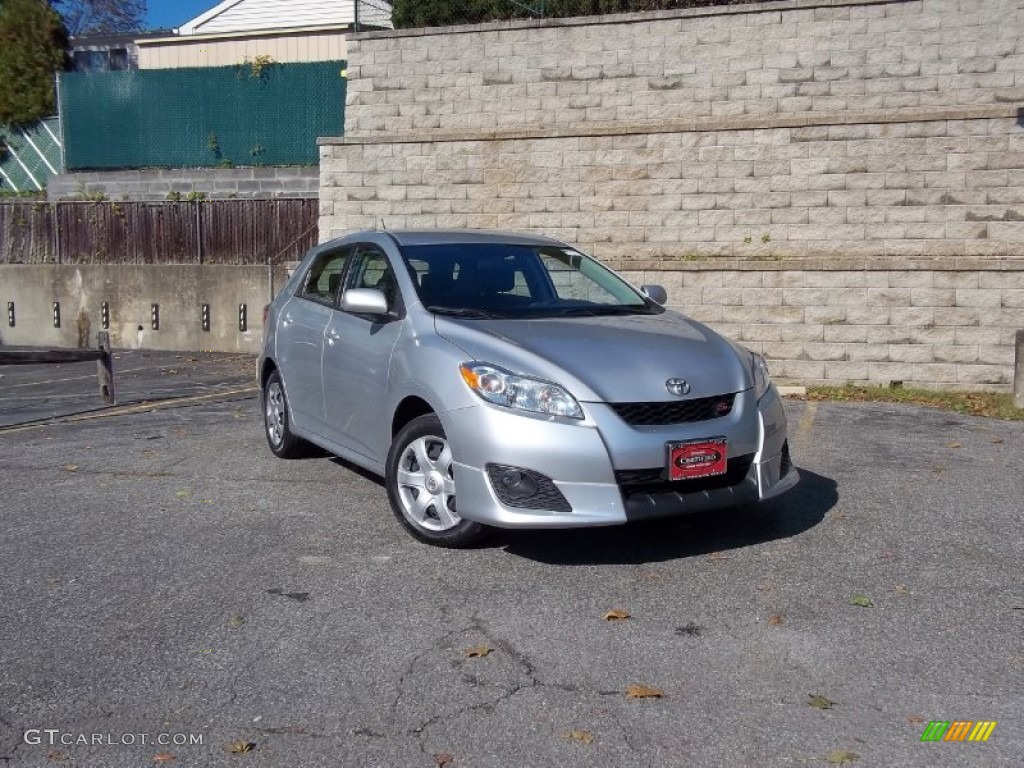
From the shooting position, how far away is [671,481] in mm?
5379

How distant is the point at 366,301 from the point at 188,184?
1453cm

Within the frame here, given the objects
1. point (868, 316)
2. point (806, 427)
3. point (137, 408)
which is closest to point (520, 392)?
point (806, 427)

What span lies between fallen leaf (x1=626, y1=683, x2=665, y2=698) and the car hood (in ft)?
5.19

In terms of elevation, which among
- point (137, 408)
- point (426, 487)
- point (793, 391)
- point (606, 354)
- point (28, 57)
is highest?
point (28, 57)

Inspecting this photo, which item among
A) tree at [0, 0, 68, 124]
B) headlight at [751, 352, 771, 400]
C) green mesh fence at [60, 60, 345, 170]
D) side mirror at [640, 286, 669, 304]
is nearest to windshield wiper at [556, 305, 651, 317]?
side mirror at [640, 286, 669, 304]

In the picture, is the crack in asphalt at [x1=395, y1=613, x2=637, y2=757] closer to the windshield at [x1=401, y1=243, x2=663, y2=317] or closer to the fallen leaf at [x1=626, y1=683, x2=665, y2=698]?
the fallen leaf at [x1=626, y1=683, x2=665, y2=698]

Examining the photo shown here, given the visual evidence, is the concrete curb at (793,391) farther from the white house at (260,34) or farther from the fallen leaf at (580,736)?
the white house at (260,34)

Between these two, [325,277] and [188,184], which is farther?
[188,184]

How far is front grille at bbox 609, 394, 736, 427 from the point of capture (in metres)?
5.36

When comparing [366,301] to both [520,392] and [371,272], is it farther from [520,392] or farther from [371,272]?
[520,392]

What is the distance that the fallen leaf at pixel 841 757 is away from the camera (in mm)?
3550

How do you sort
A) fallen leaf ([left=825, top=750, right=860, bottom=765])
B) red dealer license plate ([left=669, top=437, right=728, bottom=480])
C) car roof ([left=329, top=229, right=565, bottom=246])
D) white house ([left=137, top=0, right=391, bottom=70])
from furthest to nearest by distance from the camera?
white house ([left=137, top=0, right=391, bottom=70]) → car roof ([left=329, top=229, right=565, bottom=246]) → red dealer license plate ([left=669, top=437, right=728, bottom=480]) → fallen leaf ([left=825, top=750, right=860, bottom=765])

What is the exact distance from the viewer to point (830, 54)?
1335 cm

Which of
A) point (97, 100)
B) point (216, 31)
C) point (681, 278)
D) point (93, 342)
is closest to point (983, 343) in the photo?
point (681, 278)
